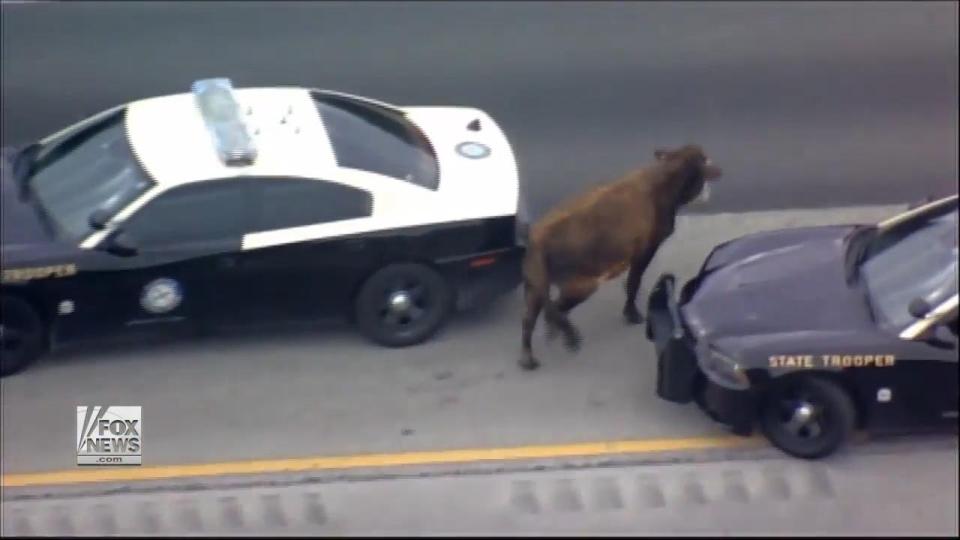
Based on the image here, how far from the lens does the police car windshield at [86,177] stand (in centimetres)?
934

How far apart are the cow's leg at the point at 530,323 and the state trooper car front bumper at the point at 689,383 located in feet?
2.36

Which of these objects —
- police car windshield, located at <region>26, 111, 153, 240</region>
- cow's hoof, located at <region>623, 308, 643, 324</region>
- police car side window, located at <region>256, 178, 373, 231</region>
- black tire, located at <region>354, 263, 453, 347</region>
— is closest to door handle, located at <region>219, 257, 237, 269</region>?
police car side window, located at <region>256, 178, 373, 231</region>

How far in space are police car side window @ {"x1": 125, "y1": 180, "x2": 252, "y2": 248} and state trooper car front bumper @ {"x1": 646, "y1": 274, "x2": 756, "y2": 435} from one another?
2.59 m

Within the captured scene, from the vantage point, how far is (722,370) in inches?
327

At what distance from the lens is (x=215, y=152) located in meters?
9.43

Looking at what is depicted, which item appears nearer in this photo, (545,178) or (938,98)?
(545,178)

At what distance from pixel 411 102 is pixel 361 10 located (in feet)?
6.02

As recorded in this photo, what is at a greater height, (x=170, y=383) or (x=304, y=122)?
(x=304, y=122)

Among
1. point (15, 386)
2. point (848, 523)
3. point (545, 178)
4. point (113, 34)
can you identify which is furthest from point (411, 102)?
point (848, 523)

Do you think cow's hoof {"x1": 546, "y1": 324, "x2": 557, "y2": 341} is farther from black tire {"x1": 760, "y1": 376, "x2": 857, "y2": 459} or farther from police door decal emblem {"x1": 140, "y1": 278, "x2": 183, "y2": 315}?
police door decal emblem {"x1": 140, "y1": 278, "x2": 183, "y2": 315}

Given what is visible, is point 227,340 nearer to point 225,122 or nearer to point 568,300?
point 225,122

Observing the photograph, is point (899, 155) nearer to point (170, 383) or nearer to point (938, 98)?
point (938, 98)

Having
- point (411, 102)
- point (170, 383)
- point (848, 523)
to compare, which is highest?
point (411, 102)
